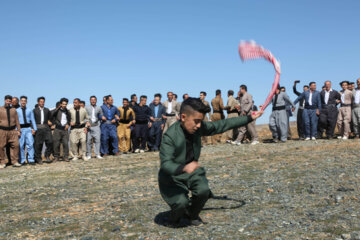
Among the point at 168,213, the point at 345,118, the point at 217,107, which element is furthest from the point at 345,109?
the point at 168,213

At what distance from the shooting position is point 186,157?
15.6ft

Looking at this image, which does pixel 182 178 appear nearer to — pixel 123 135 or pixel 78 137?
pixel 78 137

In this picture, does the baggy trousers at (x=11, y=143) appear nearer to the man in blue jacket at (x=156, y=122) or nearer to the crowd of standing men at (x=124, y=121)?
the crowd of standing men at (x=124, y=121)

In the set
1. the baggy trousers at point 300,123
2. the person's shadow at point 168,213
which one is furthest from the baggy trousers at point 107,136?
the person's shadow at point 168,213

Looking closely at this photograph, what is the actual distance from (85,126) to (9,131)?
109 inches

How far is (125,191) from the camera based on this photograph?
7.70m

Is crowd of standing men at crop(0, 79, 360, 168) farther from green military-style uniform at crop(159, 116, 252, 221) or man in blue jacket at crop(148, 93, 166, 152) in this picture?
green military-style uniform at crop(159, 116, 252, 221)

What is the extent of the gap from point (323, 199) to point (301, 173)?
101 inches

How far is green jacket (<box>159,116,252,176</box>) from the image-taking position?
425cm

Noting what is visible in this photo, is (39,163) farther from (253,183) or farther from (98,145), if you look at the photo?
(253,183)

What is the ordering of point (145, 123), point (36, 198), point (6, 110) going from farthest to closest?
point (145, 123)
point (6, 110)
point (36, 198)

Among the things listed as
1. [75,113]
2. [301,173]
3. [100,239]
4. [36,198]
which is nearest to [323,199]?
[301,173]

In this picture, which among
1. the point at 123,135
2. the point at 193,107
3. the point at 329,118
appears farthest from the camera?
the point at 123,135

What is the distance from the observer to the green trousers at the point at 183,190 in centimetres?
462
